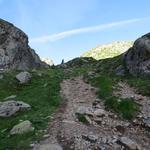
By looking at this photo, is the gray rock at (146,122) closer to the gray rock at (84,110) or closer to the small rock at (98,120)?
the small rock at (98,120)

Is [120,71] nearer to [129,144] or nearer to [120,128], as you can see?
[120,128]

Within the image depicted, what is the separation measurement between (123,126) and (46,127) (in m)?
5.36

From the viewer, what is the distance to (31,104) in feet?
99.6

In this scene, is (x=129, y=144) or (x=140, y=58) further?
(x=140, y=58)

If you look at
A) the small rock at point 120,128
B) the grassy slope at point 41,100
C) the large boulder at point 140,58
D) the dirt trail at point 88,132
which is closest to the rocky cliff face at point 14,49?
the grassy slope at point 41,100

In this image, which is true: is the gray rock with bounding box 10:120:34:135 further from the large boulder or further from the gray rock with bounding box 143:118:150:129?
the large boulder

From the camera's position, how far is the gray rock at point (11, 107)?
27.9 m

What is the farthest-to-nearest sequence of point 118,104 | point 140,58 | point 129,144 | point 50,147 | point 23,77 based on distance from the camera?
point 140,58, point 23,77, point 118,104, point 129,144, point 50,147

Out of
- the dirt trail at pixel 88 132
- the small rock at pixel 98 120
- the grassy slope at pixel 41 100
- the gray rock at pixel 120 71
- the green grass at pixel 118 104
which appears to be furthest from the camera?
the gray rock at pixel 120 71

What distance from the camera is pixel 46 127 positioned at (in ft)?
77.6

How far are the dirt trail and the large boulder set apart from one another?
42.1ft

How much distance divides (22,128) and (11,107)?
18.4 feet

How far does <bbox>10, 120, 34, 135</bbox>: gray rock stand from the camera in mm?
23062

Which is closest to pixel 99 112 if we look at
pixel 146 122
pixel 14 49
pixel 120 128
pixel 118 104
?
pixel 118 104
